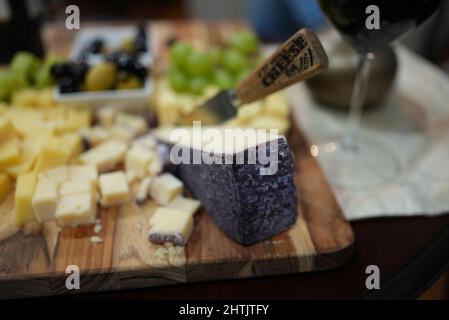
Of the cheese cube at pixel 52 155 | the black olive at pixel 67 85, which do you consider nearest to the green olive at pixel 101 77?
the black olive at pixel 67 85

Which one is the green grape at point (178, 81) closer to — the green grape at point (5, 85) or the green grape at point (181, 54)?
the green grape at point (181, 54)

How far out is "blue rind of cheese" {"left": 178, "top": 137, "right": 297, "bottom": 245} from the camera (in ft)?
1.94

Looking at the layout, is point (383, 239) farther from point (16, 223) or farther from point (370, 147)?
point (16, 223)

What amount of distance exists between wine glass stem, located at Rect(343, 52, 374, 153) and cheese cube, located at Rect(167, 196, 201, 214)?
38cm

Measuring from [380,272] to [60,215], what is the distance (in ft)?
1.60

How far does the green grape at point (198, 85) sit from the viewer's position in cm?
99

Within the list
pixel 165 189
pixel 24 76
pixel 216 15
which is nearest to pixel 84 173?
pixel 165 189

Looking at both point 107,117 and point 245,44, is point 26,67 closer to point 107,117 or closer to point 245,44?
point 107,117

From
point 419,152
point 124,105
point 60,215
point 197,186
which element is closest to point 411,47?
point 419,152

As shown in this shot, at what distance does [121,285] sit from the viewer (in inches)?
24.2

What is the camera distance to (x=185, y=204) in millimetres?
701

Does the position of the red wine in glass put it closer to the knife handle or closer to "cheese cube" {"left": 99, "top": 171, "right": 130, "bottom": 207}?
the knife handle

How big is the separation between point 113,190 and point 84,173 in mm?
74

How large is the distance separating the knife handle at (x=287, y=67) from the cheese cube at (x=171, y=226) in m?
0.21
